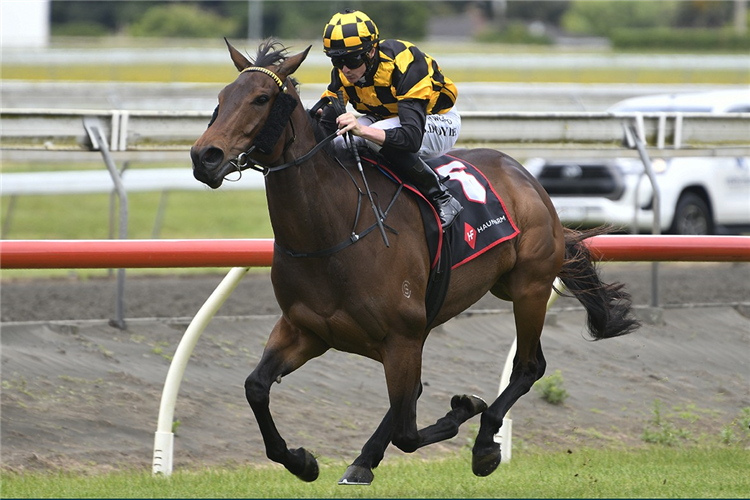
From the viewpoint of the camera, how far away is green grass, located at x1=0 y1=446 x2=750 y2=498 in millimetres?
4586

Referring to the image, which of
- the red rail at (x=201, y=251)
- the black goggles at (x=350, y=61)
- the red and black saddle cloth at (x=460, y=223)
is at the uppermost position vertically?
the black goggles at (x=350, y=61)

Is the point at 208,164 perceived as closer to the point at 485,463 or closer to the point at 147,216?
the point at 485,463

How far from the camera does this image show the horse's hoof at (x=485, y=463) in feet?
15.9

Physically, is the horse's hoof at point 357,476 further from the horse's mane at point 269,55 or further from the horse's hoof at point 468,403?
the horse's mane at point 269,55

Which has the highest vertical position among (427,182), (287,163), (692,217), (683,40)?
(287,163)

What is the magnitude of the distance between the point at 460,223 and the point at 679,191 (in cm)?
700

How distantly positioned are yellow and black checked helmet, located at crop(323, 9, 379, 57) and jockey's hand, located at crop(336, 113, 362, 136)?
28 centimetres

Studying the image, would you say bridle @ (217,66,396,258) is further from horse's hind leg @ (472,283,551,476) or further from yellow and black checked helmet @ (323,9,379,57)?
horse's hind leg @ (472,283,551,476)

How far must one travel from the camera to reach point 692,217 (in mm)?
11398

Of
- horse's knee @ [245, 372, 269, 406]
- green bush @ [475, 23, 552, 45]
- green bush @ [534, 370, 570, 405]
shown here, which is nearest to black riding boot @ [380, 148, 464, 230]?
horse's knee @ [245, 372, 269, 406]

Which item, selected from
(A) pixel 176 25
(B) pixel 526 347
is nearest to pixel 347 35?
(B) pixel 526 347

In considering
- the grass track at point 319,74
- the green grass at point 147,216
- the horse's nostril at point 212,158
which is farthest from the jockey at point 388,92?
the grass track at point 319,74

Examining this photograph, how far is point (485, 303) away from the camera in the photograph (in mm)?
8562

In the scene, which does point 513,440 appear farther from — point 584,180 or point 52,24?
point 52,24
